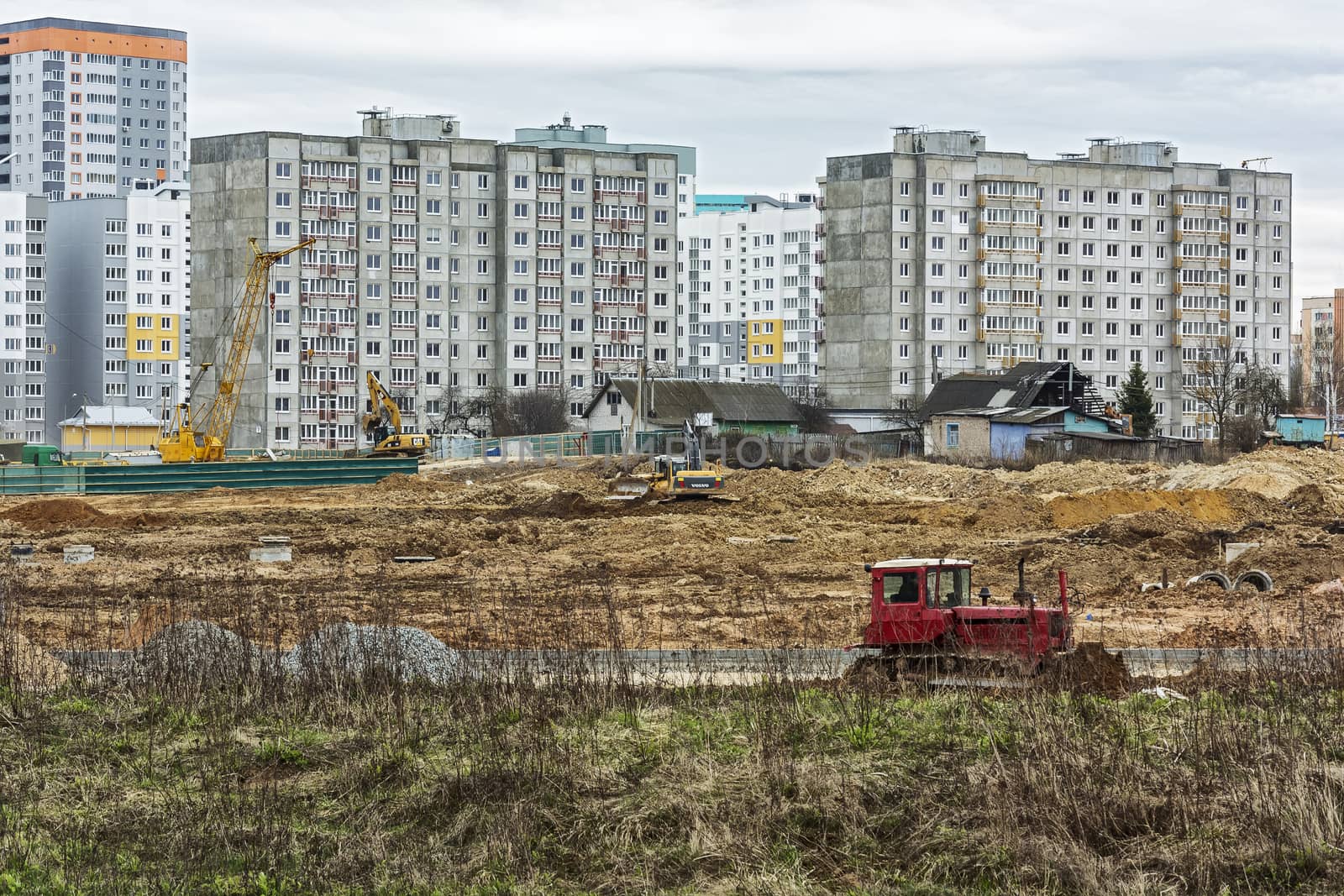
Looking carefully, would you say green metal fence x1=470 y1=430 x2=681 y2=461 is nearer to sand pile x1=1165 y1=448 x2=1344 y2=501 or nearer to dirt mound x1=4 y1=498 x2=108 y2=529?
dirt mound x1=4 y1=498 x2=108 y2=529

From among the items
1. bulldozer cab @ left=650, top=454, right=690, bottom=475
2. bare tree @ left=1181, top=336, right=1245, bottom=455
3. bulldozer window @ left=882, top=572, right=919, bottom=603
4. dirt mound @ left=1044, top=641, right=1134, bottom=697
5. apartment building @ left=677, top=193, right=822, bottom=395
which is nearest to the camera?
dirt mound @ left=1044, top=641, right=1134, bottom=697

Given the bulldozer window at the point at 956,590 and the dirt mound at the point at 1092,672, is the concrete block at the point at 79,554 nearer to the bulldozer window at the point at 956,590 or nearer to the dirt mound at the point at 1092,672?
the bulldozer window at the point at 956,590

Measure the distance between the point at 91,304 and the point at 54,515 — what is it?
342 ft

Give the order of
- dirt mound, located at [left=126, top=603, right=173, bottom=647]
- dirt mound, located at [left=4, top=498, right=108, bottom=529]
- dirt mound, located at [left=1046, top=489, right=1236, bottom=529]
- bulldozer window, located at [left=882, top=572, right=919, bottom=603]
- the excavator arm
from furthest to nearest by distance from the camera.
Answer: the excavator arm < dirt mound, located at [left=4, top=498, right=108, bottom=529] < dirt mound, located at [left=1046, top=489, right=1236, bottom=529] < dirt mound, located at [left=126, top=603, right=173, bottom=647] < bulldozer window, located at [left=882, top=572, right=919, bottom=603]

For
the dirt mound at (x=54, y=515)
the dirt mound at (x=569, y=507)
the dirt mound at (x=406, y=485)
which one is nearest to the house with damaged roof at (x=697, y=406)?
the dirt mound at (x=406, y=485)

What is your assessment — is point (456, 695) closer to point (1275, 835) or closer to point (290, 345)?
point (1275, 835)

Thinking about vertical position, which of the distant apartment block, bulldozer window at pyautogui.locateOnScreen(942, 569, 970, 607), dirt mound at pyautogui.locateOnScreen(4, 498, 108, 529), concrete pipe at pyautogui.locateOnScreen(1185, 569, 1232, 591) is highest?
the distant apartment block

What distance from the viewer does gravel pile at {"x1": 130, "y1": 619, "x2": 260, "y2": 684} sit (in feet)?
53.1

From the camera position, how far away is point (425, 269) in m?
109

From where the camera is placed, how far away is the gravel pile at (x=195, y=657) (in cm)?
1619

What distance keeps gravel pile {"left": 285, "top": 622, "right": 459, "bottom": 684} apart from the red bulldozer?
14.1 ft

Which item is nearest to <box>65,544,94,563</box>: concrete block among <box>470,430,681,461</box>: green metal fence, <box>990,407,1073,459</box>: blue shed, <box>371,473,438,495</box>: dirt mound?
<box>371,473,438,495</box>: dirt mound

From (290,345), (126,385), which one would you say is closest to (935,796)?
(290,345)

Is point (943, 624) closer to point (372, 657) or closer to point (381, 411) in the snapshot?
point (372, 657)
